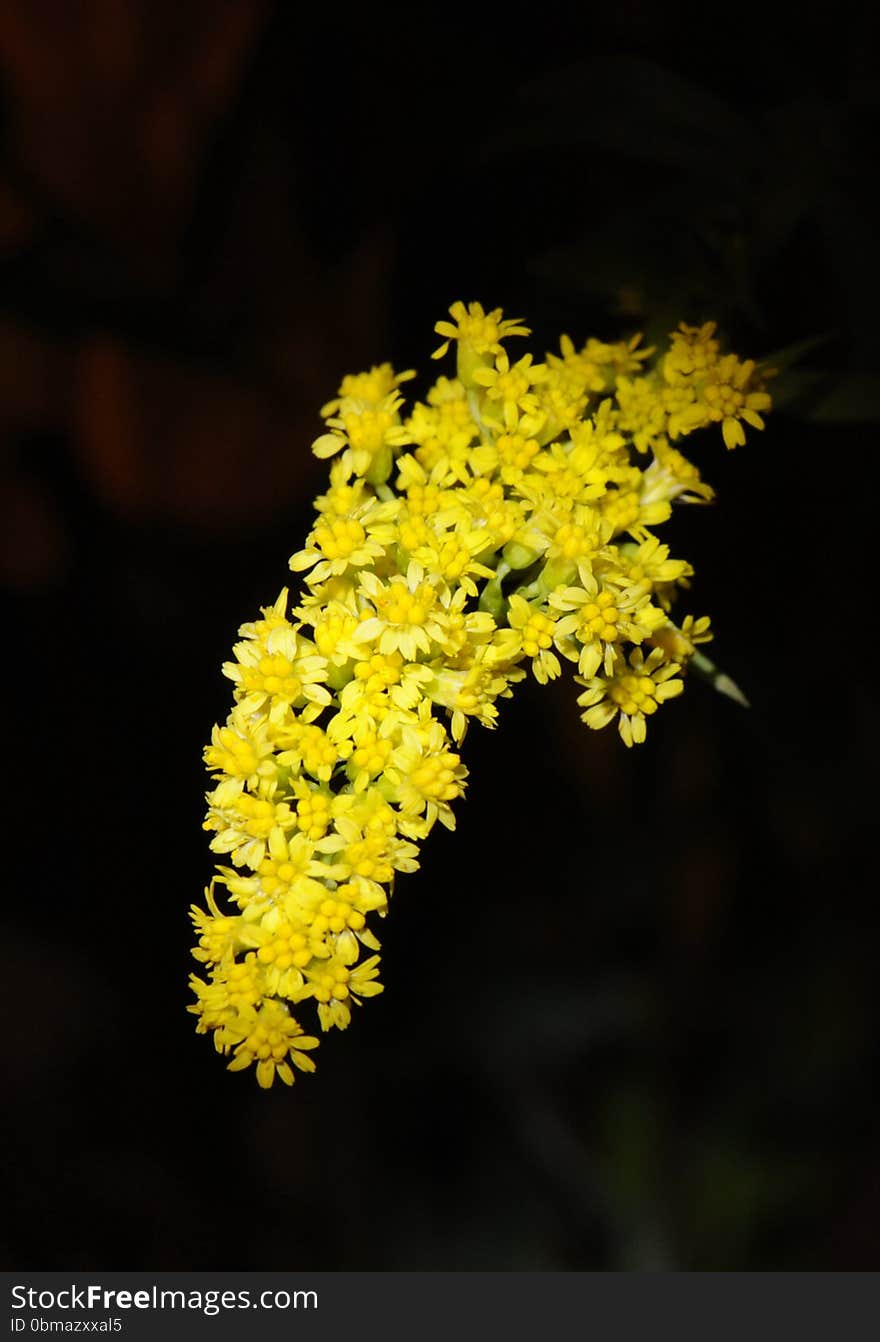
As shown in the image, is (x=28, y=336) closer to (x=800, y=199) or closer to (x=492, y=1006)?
(x=800, y=199)

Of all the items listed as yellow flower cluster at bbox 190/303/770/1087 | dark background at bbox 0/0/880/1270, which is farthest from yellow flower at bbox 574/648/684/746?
dark background at bbox 0/0/880/1270

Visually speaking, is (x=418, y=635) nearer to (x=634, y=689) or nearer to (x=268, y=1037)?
(x=634, y=689)

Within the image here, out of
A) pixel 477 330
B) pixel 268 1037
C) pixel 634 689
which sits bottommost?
pixel 268 1037

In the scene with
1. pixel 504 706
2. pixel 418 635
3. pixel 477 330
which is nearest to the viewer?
pixel 418 635

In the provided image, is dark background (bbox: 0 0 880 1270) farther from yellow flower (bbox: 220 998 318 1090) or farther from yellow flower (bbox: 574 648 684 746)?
yellow flower (bbox: 220 998 318 1090)

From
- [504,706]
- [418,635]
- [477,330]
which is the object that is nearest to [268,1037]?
[418,635]

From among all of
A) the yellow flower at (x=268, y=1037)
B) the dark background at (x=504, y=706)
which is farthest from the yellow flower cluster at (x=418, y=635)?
the dark background at (x=504, y=706)
